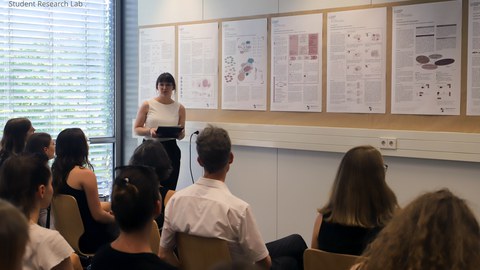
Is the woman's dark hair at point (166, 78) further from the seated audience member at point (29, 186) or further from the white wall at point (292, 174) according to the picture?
the seated audience member at point (29, 186)

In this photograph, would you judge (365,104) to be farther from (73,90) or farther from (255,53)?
(73,90)

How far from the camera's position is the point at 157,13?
5973 mm

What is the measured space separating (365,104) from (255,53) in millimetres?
1212

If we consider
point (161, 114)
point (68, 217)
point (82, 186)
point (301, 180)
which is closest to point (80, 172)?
point (82, 186)

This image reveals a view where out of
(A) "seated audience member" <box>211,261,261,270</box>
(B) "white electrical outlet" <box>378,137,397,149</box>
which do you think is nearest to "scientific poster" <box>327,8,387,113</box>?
(B) "white electrical outlet" <box>378,137,397,149</box>

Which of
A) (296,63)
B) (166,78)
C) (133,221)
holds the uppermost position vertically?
(296,63)

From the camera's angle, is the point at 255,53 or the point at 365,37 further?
the point at 255,53

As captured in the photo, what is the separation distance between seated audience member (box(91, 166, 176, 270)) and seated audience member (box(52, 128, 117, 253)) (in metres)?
1.15

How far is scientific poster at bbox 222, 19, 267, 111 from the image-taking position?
5.03 metres

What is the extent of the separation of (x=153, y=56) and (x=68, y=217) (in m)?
3.15

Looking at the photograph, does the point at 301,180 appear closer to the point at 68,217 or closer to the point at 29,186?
the point at 68,217

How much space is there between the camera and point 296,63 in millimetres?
4773

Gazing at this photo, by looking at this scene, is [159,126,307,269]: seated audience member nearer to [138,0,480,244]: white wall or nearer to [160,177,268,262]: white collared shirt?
[160,177,268,262]: white collared shirt

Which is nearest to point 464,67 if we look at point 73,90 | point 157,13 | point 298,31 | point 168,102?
point 298,31
